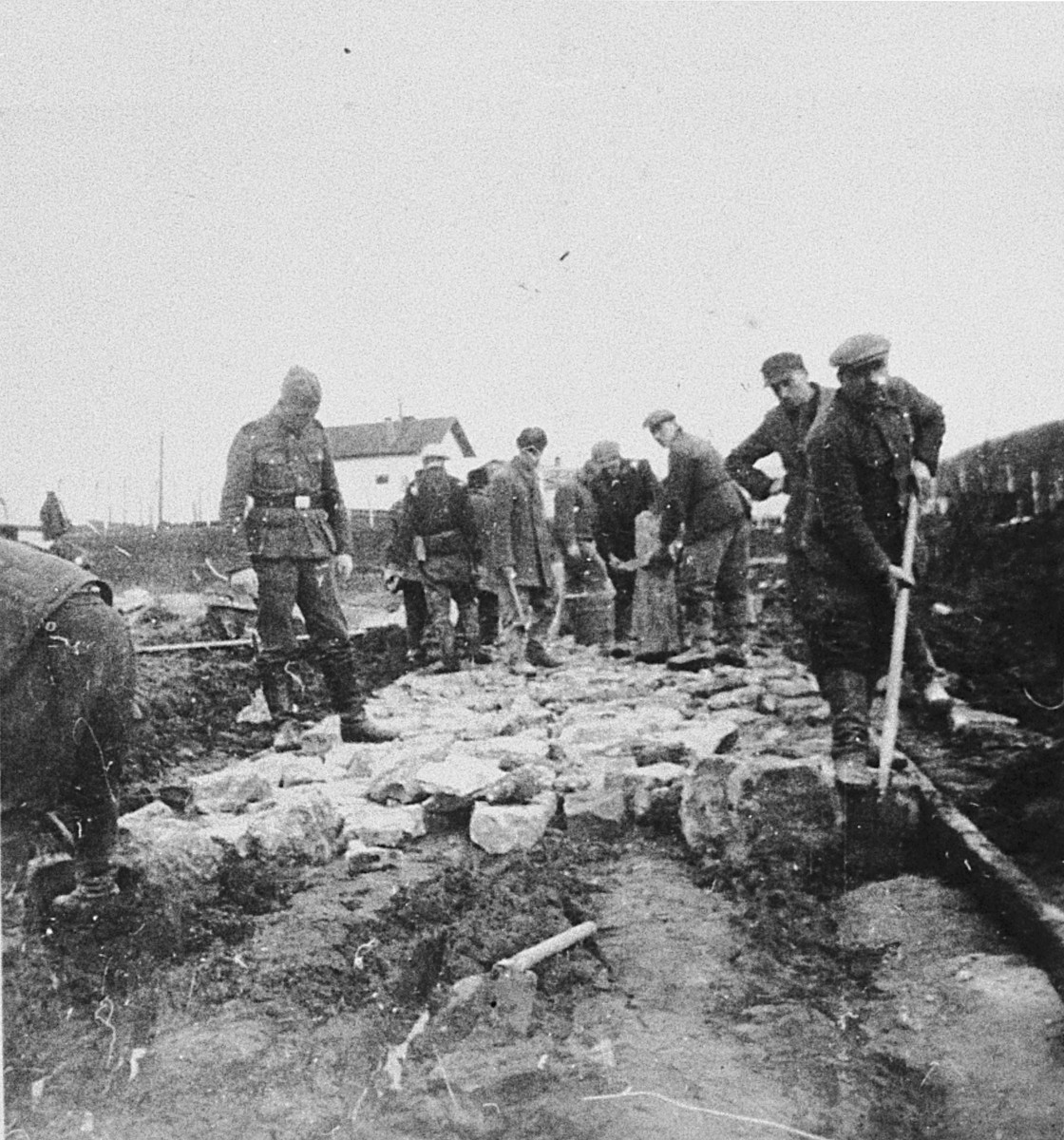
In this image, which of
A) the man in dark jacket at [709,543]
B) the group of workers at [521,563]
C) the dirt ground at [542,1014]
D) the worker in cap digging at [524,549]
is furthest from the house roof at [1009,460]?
the worker in cap digging at [524,549]

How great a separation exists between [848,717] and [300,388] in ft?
7.72

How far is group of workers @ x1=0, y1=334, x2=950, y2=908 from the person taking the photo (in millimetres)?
2328

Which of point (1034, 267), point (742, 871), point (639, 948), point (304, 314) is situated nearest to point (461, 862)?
point (639, 948)

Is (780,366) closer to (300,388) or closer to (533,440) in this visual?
(533,440)

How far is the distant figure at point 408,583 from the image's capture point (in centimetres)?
694

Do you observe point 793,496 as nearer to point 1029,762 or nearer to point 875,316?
point 875,316

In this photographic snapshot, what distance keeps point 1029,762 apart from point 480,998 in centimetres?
220

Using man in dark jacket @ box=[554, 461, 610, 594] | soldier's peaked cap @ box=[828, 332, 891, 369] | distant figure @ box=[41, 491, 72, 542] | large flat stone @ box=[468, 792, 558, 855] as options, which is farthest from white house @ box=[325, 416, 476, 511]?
large flat stone @ box=[468, 792, 558, 855]

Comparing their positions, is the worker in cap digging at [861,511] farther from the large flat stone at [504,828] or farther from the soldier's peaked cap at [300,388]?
the soldier's peaked cap at [300,388]

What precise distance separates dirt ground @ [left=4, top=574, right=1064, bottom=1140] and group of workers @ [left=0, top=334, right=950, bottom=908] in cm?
39

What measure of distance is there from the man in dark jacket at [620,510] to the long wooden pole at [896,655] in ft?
10.7

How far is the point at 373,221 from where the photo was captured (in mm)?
3068

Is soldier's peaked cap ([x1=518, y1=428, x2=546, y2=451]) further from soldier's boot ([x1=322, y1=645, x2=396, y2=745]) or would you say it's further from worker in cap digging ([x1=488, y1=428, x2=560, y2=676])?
soldier's boot ([x1=322, y1=645, x2=396, y2=745])

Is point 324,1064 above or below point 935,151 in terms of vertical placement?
below
